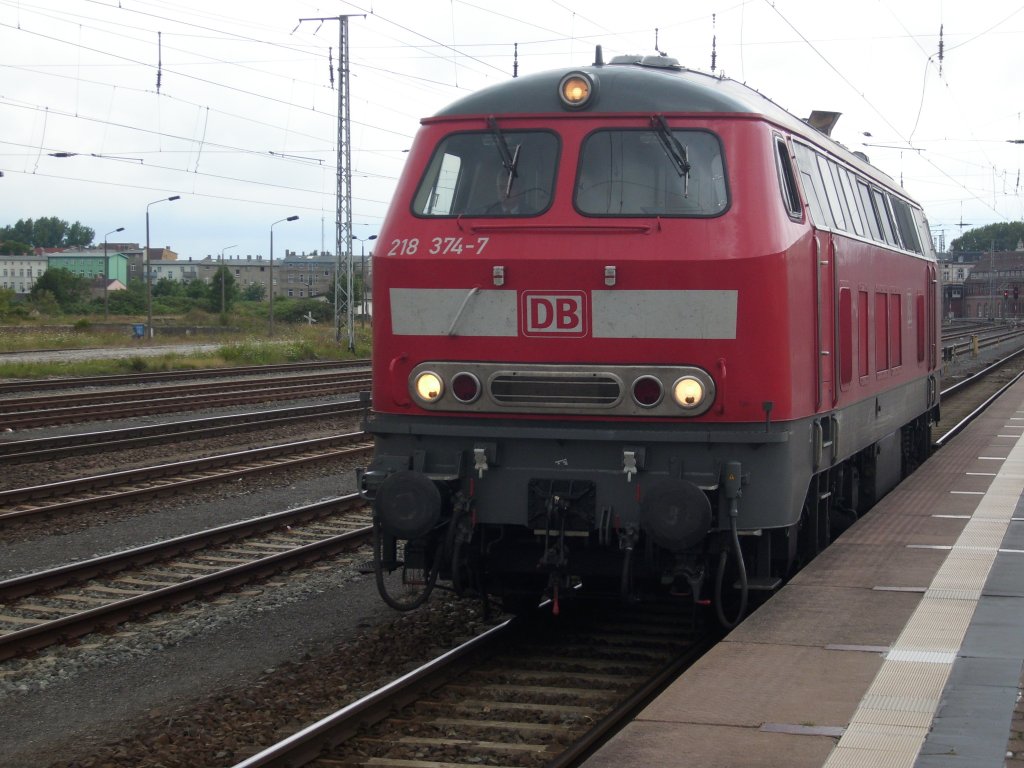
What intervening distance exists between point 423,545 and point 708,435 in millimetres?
1912

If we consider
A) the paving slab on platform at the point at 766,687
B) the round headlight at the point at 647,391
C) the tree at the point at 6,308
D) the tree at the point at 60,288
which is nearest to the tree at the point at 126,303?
the tree at the point at 60,288

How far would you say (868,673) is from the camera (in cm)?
589

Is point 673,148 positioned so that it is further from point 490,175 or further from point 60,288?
point 60,288

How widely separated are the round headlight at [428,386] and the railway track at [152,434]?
33.9 feet

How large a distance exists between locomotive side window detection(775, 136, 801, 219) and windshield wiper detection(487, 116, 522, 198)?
1.59 meters

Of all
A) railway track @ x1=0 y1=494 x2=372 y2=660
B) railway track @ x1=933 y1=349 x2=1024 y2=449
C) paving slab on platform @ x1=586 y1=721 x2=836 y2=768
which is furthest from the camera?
railway track @ x1=933 y1=349 x2=1024 y2=449

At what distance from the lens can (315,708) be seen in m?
6.80

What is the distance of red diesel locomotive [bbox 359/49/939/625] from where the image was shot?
7188 mm

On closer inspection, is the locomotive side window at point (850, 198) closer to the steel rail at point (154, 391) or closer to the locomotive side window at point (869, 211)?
the locomotive side window at point (869, 211)

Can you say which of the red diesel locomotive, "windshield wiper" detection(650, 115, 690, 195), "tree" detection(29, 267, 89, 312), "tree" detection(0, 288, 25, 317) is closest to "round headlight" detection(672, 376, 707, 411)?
the red diesel locomotive

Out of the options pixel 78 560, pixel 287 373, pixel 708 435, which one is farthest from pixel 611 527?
pixel 287 373

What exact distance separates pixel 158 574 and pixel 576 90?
5219 mm

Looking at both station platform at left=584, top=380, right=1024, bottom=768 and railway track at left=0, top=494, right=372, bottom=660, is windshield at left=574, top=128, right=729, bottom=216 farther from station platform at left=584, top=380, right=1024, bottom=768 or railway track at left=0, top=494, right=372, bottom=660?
railway track at left=0, top=494, right=372, bottom=660

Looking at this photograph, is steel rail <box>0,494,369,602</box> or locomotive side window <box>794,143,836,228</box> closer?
locomotive side window <box>794,143,836,228</box>
